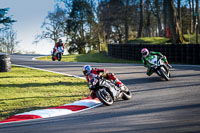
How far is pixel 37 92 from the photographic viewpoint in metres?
11.0

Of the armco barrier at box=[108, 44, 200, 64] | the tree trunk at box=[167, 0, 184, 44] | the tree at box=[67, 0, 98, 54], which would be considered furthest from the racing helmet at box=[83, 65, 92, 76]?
the tree at box=[67, 0, 98, 54]

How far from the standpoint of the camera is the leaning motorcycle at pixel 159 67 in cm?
1212

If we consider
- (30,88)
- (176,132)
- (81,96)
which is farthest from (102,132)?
(30,88)

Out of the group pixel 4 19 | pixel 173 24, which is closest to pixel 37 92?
pixel 4 19

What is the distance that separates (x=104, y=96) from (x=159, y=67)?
4729 mm

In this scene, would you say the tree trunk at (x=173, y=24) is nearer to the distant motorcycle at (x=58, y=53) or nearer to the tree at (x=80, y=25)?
the distant motorcycle at (x=58, y=53)

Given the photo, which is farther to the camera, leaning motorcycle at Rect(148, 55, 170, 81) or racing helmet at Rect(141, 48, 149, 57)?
racing helmet at Rect(141, 48, 149, 57)

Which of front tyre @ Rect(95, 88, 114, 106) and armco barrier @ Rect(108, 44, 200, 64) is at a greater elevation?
armco barrier @ Rect(108, 44, 200, 64)

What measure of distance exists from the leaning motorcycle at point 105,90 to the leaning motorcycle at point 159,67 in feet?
12.3

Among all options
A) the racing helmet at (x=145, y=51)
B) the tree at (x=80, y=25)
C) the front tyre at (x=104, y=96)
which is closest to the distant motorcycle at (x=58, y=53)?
the racing helmet at (x=145, y=51)

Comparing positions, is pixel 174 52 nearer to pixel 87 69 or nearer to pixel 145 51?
pixel 145 51

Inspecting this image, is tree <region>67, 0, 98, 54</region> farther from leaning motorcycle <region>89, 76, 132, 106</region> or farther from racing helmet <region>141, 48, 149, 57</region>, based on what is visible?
leaning motorcycle <region>89, 76, 132, 106</region>

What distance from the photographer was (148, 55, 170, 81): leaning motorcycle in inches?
477

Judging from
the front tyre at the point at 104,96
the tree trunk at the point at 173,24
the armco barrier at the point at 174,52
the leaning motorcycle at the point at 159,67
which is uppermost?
the tree trunk at the point at 173,24
